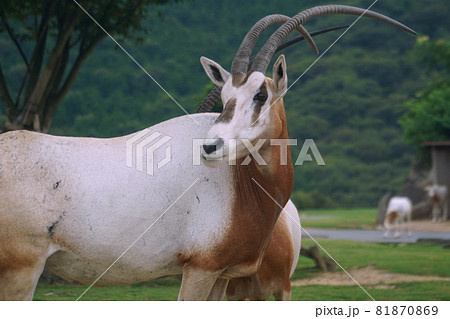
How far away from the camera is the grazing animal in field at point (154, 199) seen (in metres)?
3.75

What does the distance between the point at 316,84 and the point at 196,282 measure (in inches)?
1365

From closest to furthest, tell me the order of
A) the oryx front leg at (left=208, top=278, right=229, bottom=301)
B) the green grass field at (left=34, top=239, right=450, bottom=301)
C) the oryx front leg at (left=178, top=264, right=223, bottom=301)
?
the oryx front leg at (left=178, top=264, right=223, bottom=301)
the oryx front leg at (left=208, top=278, right=229, bottom=301)
the green grass field at (left=34, top=239, right=450, bottom=301)

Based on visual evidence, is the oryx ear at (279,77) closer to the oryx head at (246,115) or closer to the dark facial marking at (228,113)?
the oryx head at (246,115)

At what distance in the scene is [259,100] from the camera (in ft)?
13.3

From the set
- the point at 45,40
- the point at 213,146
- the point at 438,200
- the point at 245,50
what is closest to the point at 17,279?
the point at 213,146

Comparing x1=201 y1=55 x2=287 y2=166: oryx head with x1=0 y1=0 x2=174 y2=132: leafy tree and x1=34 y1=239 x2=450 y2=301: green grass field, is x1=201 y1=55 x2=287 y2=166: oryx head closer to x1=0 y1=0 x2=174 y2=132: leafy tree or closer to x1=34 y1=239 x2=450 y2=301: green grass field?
x1=34 y1=239 x2=450 y2=301: green grass field

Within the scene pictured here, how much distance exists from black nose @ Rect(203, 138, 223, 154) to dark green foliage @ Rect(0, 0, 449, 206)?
599 inches

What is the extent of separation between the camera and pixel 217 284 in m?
4.54

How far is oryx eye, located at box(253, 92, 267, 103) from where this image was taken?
4031mm

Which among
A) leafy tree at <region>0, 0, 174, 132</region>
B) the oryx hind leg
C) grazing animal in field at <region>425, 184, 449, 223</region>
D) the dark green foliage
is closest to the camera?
the oryx hind leg

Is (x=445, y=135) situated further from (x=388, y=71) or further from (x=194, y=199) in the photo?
(x=194, y=199)

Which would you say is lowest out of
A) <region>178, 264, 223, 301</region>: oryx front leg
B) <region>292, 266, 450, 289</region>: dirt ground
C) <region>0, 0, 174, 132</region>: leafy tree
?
<region>292, 266, 450, 289</region>: dirt ground

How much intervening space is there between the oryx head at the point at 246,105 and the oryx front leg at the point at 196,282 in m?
0.73

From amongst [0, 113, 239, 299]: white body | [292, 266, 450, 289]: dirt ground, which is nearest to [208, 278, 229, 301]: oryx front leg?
[0, 113, 239, 299]: white body
